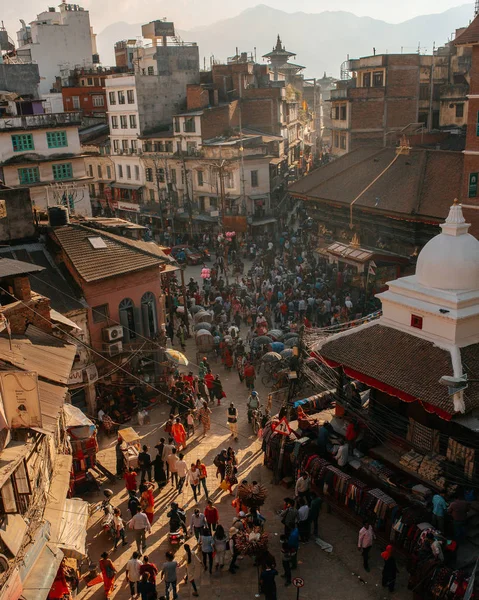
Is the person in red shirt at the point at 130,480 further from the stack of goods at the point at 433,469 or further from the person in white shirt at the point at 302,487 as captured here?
the stack of goods at the point at 433,469

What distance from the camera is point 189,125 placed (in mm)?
54875

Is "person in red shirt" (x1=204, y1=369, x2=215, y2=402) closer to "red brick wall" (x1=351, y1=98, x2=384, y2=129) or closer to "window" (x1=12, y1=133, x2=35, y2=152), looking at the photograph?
"window" (x1=12, y1=133, x2=35, y2=152)

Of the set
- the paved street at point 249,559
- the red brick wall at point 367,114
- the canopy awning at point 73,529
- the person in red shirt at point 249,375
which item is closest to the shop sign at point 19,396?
the canopy awning at point 73,529

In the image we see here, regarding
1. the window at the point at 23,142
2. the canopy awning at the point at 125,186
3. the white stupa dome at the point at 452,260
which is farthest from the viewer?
the canopy awning at the point at 125,186

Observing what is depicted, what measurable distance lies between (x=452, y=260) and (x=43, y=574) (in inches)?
494

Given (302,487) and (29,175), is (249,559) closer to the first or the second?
(302,487)

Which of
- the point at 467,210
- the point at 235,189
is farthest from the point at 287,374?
the point at 235,189

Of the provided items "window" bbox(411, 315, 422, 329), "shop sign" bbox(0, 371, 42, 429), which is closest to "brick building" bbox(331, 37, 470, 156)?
"window" bbox(411, 315, 422, 329)

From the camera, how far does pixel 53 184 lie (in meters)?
42.7

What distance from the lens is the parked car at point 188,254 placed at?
144 feet

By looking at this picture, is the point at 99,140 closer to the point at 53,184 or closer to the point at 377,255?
the point at 53,184

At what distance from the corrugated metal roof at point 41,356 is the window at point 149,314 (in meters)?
7.91

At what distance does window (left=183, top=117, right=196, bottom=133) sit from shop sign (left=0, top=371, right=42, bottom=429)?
44736 millimetres

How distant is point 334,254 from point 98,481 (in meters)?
20.2
